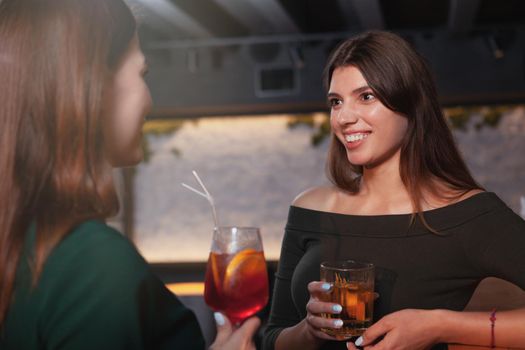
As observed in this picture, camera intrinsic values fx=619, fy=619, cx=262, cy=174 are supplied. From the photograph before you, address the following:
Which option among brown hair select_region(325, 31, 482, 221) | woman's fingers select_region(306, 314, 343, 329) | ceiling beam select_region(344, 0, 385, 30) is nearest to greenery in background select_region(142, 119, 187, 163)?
ceiling beam select_region(344, 0, 385, 30)

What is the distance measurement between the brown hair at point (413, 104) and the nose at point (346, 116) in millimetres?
95

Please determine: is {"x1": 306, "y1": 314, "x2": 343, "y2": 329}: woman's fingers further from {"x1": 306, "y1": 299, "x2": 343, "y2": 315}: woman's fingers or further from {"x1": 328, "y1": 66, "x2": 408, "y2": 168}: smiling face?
{"x1": 328, "y1": 66, "x2": 408, "y2": 168}: smiling face

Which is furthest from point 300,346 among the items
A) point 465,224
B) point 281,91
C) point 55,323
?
point 281,91

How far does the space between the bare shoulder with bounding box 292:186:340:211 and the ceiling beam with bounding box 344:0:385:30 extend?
342 cm

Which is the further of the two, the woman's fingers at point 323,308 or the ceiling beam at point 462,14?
the ceiling beam at point 462,14

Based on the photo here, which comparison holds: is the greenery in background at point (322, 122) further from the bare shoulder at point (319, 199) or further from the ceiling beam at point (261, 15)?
the bare shoulder at point (319, 199)

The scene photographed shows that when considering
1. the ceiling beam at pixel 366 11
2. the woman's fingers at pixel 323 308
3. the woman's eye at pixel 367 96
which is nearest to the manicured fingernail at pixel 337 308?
the woman's fingers at pixel 323 308

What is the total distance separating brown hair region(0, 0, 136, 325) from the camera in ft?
2.77

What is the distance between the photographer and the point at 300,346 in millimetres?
1793

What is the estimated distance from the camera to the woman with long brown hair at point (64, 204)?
2.62ft

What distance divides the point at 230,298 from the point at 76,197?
41 cm

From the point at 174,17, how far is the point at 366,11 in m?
1.77

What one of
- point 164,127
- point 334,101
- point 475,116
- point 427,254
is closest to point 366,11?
point 475,116

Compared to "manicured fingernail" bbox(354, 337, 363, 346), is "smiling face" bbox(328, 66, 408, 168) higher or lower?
higher
